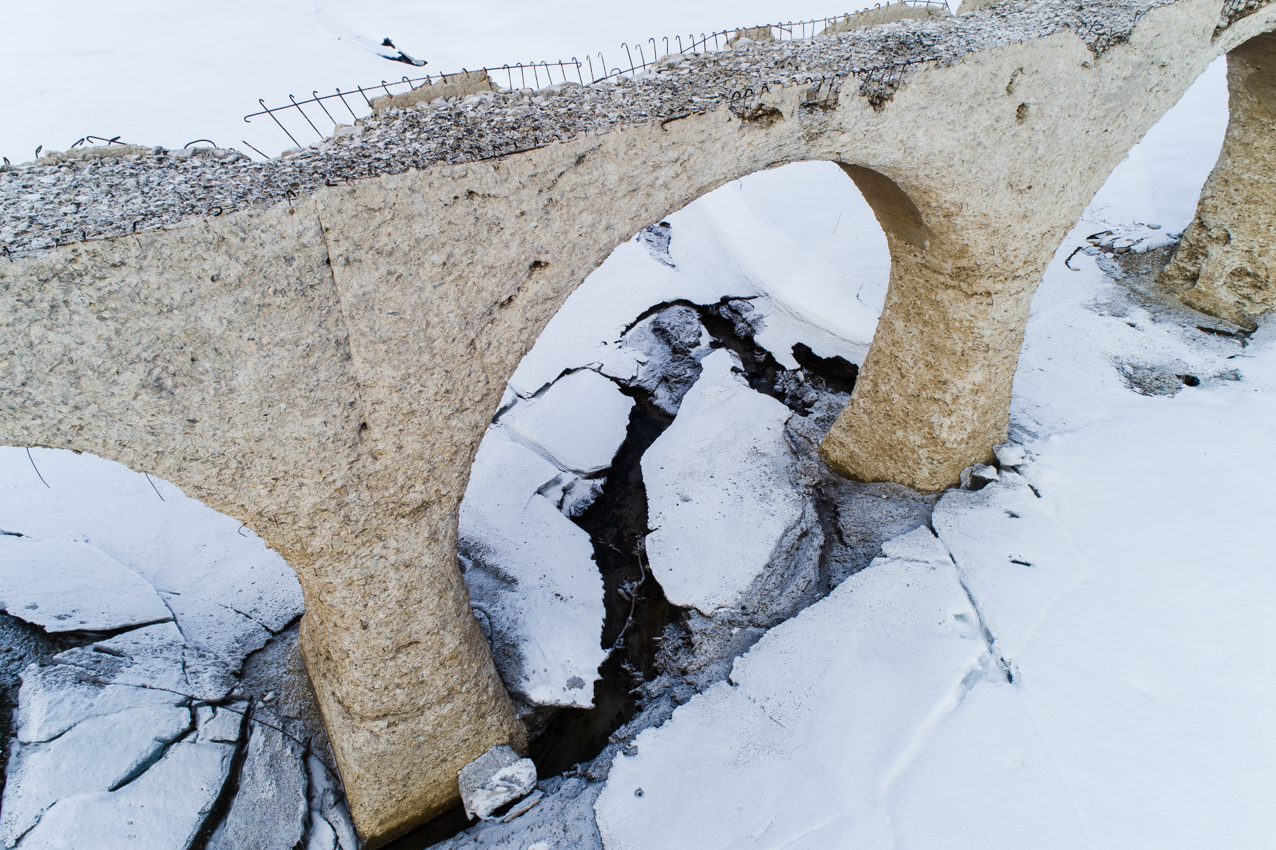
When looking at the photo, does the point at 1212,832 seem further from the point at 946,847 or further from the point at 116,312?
the point at 116,312

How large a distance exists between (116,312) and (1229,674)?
357 centimetres

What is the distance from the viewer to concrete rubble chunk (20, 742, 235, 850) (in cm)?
225

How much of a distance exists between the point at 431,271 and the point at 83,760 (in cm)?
217

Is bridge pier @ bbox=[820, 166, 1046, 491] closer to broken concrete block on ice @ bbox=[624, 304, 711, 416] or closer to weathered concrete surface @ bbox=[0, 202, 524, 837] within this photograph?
broken concrete block on ice @ bbox=[624, 304, 711, 416]

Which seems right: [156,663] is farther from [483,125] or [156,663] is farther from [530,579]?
[483,125]

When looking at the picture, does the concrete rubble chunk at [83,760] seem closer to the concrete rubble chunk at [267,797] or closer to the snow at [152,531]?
the concrete rubble chunk at [267,797]

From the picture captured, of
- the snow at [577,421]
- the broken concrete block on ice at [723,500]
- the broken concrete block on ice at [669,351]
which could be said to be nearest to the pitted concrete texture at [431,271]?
the broken concrete block on ice at [723,500]

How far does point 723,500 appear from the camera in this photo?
3.83m

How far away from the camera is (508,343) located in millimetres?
2076

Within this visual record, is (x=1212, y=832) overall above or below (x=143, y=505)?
below

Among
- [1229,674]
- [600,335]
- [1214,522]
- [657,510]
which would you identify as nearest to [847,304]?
[600,335]

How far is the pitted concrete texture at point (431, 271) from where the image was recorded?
63.3 inches

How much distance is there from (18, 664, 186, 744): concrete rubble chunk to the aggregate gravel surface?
1.93 meters

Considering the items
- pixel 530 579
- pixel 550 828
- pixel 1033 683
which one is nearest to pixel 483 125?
pixel 530 579
